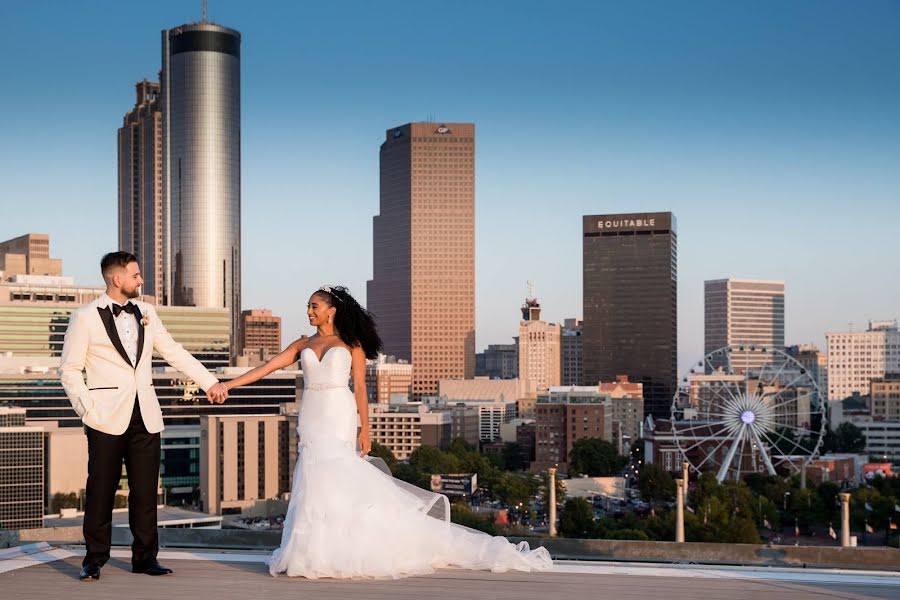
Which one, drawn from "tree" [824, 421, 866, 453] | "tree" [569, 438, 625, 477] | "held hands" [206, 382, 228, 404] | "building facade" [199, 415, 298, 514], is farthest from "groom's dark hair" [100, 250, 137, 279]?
"tree" [824, 421, 866, 453]

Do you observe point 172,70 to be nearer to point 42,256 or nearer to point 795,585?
point 42,256

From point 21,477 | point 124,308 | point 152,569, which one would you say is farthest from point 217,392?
point 21,477

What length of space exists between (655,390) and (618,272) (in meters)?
17.7

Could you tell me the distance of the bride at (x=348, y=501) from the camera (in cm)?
927

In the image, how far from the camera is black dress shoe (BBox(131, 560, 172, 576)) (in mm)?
9211

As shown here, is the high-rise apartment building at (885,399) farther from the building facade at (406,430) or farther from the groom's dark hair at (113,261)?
the groom's dark hair at (113,261)

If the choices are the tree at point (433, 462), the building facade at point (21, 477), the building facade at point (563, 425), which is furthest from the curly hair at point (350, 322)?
the building facade at point (563, 425)

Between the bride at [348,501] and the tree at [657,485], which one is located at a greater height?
the bride at [348,501]

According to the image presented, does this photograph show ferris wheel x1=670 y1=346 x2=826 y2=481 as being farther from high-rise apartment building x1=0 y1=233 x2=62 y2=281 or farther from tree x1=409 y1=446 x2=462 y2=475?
high-rise apartment building x1=0 y1=233 x2=62 y2=281

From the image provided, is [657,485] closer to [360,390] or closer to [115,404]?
[360,390]

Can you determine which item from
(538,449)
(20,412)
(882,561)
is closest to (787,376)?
(538,449)

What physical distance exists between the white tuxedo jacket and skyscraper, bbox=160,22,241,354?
594 feet

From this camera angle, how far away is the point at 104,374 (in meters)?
9.09

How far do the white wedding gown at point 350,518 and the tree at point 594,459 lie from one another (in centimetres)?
11004
